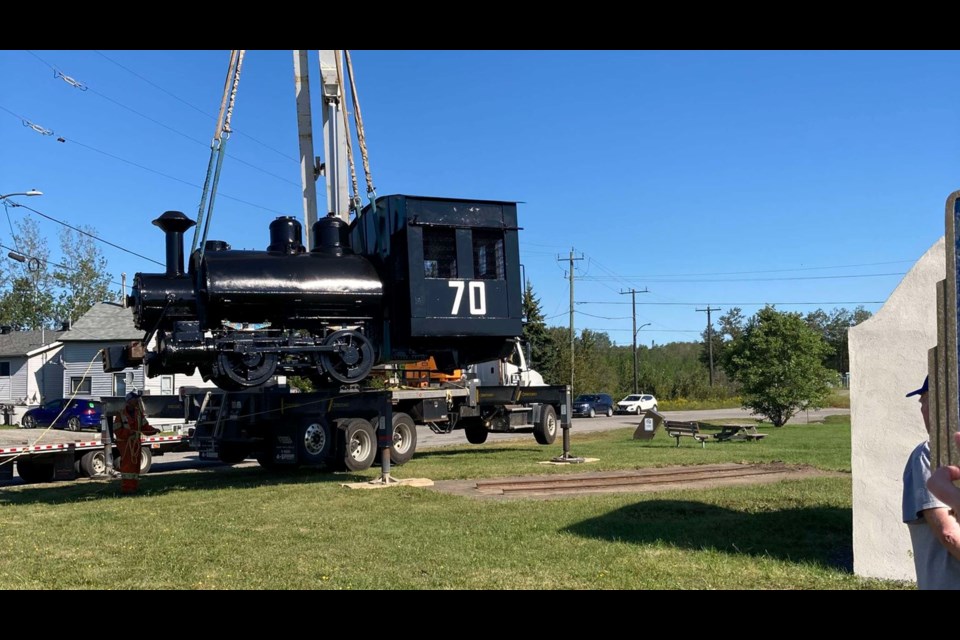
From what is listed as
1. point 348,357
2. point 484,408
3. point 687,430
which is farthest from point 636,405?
point 348,357

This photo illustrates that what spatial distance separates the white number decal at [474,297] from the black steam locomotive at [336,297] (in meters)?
0.02

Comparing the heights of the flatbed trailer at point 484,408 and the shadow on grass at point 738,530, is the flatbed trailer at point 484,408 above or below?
above

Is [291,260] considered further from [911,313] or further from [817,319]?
[817,319]

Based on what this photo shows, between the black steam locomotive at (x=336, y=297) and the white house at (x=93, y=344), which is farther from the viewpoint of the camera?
the white house at (x=93, y=344)

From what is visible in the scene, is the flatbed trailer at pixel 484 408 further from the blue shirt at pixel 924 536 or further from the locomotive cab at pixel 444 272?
the blue shirt at pixel 924 536

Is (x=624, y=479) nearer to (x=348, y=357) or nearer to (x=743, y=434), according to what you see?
(x=348, y=357)

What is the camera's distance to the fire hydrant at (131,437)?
13.4 m

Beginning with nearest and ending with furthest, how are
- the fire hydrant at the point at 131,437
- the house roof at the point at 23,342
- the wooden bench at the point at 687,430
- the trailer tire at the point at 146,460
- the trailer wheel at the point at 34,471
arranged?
1. the fire hydrant at the point at 131,437
2. the trailer wheel at the point at 34,471
3. the trailer tire at the point at 146,460
4. the wooden bench at the point at 687,430
5. the house roof at the point at 23,342

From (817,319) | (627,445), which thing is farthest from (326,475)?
(817,319)

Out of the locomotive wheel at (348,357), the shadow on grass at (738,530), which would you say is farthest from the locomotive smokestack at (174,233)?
the shadow on grass at (738,530)

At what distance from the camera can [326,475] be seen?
1523 cm

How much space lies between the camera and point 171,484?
14641mm

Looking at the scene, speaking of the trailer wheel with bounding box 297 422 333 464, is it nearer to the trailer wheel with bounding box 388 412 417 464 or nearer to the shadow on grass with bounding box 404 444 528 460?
the trailer wheel with bounding box 388 412 417 464

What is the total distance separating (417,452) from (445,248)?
9.31 metres
